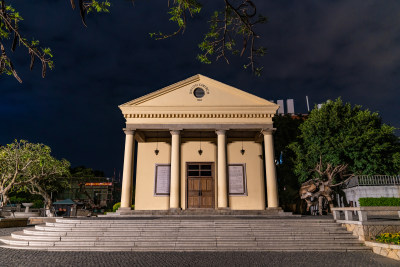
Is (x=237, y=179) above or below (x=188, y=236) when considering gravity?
above

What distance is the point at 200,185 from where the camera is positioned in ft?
58.9

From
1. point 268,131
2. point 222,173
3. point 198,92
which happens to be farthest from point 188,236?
point 198,92

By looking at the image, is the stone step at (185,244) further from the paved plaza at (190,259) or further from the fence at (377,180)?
the fence at (377,180)

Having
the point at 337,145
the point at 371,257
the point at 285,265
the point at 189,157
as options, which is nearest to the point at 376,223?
the point at 371,257

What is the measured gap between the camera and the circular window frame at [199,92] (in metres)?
17.8

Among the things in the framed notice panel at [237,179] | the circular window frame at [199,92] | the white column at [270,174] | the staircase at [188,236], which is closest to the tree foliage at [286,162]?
the white column at [270,174]

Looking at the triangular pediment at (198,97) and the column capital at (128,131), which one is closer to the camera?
the column capital at (128,131)

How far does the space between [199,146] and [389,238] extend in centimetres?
1211

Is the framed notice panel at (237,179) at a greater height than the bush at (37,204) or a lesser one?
greater

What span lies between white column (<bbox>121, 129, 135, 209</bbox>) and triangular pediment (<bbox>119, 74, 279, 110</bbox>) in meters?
2.28

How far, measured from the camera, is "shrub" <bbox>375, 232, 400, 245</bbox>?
26.9 ft

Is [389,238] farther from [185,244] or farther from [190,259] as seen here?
[185,244]

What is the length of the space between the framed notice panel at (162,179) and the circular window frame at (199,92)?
5.25m

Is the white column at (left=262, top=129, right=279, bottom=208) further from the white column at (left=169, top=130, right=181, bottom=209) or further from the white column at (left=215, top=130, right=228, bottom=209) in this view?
the white column at (left=169, top=130, right=181, bottom=209)
